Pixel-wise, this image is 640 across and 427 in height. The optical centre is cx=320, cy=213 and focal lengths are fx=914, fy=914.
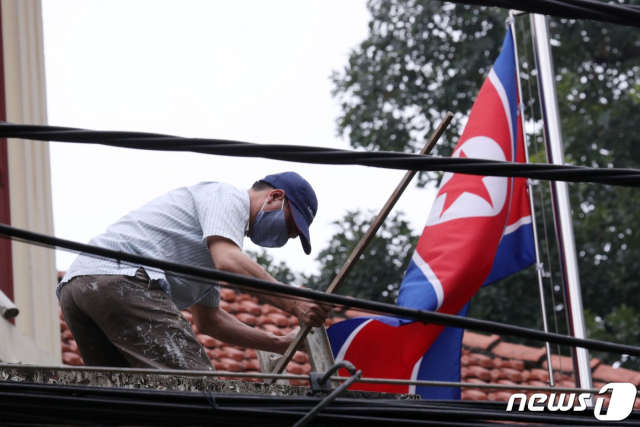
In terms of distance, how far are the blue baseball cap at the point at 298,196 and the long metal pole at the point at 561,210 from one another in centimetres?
213

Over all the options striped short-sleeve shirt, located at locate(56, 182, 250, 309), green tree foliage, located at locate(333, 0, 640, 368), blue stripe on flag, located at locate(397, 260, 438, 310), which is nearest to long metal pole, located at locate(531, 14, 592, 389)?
blue stripe on flag, located at locate(397, 260, 438, 310)

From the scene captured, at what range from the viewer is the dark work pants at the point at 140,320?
320cm

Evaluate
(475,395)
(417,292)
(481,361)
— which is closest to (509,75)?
(417,292)

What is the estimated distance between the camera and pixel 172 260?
3.40 m

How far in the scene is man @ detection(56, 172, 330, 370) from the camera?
321 cm

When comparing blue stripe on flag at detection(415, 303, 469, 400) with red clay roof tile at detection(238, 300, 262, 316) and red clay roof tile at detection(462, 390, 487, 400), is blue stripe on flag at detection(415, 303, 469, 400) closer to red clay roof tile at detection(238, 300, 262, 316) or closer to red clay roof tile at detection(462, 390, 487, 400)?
red clay roof tile at detection(462, 390, 487, 400)

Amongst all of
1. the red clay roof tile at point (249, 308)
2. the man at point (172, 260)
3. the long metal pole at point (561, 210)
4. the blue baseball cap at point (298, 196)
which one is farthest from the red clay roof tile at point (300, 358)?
the blue baseball cap at point (298, 196)

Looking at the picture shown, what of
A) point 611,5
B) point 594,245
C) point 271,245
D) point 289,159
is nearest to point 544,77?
point 271,245

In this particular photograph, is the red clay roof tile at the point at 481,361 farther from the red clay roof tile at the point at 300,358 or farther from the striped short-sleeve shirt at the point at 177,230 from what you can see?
the striped short-sleeve shirt at the point at 177,230

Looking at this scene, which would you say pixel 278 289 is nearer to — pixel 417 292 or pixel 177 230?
pixel 177 230

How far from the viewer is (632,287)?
1320 centimetres

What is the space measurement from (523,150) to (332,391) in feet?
12.4

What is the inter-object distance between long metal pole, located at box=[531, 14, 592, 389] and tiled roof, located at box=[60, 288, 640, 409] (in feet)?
7.12

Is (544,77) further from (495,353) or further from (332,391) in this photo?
(332,391)
